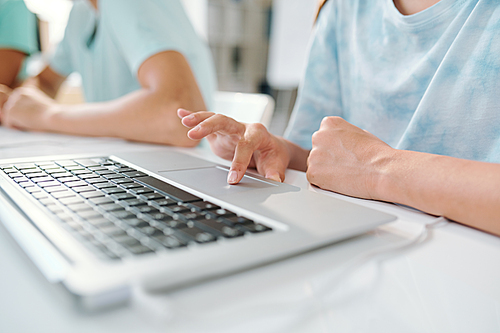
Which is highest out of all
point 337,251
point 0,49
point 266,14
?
point 266,14

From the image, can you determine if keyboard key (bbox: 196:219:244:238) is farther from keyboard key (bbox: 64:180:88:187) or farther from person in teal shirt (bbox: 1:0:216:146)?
person in teal shirt (bbox: 1:0:216:146)

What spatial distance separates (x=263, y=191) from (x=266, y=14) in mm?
3534

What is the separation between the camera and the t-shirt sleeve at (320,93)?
788 mm

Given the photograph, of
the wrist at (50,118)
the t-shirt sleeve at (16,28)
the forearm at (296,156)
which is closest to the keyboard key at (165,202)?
the forearm at (296,156)

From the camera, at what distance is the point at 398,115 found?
0.66 metres

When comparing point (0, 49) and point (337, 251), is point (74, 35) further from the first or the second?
point (337, 251)

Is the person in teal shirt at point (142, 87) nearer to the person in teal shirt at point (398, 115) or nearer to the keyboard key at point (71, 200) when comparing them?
the person in teal shirt at point (398, 115)

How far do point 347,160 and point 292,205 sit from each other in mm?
161

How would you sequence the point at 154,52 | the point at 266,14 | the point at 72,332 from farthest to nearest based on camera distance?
the point at 266,14 < the point at 154,52 < the point at 72,332

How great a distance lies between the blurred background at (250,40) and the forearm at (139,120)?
161cm

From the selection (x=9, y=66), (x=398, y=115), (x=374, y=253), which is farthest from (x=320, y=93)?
(x=9, y=66)

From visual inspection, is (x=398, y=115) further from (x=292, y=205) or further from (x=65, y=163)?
(x=65, y=163)

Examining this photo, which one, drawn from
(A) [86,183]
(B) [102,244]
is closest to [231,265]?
(B) [102,244]

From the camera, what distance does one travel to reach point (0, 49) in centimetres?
137
